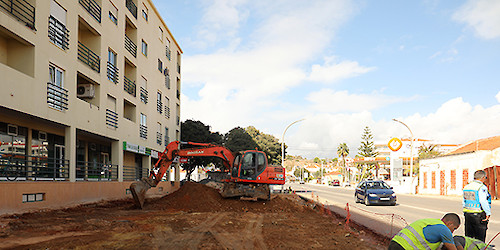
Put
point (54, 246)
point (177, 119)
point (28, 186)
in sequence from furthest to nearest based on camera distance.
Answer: point (177, 119)
point (28, 186)
point (54, 246)

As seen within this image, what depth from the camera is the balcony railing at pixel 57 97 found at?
1653 cm

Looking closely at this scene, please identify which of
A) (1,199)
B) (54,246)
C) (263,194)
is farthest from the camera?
(263,194)

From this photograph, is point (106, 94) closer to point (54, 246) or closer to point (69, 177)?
point (69, 177)

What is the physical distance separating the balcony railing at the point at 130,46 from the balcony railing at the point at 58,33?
28.7 ft

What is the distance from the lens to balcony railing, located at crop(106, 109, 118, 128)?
76.3 feet

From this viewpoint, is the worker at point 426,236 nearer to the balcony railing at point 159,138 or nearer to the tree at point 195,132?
the balcony railing at point 159,138

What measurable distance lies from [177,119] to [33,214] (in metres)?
28.3

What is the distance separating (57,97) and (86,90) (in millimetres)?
4469

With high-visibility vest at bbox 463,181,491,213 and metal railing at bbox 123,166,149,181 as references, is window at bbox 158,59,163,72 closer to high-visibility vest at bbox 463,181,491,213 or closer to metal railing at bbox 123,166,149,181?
metal railing at bbox 123,166,149,181

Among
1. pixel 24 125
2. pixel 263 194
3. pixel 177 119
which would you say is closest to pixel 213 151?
pixel 263 194

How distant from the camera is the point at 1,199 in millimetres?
13172

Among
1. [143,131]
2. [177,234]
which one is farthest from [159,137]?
[177,234]

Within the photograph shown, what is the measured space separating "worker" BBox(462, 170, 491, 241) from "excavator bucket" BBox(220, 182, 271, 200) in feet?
43.2

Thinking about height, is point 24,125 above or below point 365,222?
above
